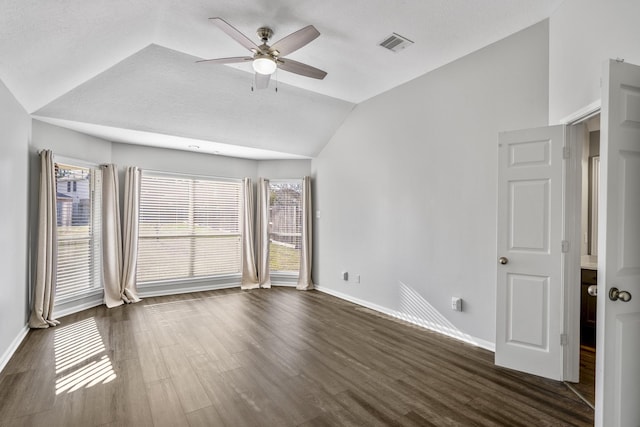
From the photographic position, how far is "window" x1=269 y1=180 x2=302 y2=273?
250 inches

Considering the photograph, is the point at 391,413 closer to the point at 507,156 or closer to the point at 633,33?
the point at 507,156

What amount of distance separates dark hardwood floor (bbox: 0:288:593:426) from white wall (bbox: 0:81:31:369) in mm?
277

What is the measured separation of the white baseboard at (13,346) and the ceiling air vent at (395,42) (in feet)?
15.8

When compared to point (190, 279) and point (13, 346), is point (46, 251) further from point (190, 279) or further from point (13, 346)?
point (190, 279)

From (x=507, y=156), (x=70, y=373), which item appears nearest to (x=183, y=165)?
(x=70, y=373)

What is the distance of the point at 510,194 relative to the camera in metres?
2.94

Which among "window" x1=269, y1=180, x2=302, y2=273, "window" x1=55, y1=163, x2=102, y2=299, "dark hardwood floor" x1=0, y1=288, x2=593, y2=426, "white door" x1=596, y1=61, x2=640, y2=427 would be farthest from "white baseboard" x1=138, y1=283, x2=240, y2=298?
"white door" x1=596, y1=61, x2=640, y2=427

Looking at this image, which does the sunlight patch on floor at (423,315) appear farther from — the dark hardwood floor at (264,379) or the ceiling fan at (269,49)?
the ceiling fan at (269,49)

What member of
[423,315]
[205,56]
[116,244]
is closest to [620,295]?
[423,315]

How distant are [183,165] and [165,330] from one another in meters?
3.08

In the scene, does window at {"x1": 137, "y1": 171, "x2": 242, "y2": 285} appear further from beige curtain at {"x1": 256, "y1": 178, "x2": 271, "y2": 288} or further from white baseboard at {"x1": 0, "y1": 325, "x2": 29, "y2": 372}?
white baseboard at {"x1": 0, "y1": 325, "x2": 29, "y2": 372}

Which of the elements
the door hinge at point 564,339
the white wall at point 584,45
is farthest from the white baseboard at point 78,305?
the white wall at point 584,45

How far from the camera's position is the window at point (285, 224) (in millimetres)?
6359

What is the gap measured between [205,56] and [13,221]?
2.71 metres
